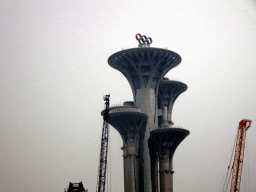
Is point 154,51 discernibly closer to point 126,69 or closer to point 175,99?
point 126,69

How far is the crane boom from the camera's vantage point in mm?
116938

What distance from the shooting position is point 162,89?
108 m

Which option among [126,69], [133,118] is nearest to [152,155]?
[133,118]

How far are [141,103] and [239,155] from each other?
1475 inches

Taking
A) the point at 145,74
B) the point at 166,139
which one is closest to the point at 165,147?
the point at 166,139

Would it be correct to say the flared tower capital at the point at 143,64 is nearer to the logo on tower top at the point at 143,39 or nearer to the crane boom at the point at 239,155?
the logo on tower top at the point at 143,39

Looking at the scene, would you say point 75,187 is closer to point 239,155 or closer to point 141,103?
point 141,103

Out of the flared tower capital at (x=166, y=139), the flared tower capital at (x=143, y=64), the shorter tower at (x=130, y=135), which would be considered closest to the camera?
the shorter tower at (x=130, y=135)

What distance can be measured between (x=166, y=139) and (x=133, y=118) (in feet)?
32.9

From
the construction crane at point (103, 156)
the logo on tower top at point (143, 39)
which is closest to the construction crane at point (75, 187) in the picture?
the construction crane at point (103, 156)

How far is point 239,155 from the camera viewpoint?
119125mm

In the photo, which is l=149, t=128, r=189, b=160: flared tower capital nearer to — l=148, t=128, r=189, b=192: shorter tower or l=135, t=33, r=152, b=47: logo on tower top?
l=148, t=128, r=189, b=192: shorter tower

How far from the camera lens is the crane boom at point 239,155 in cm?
11694

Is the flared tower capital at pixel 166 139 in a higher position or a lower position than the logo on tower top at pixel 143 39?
lower
